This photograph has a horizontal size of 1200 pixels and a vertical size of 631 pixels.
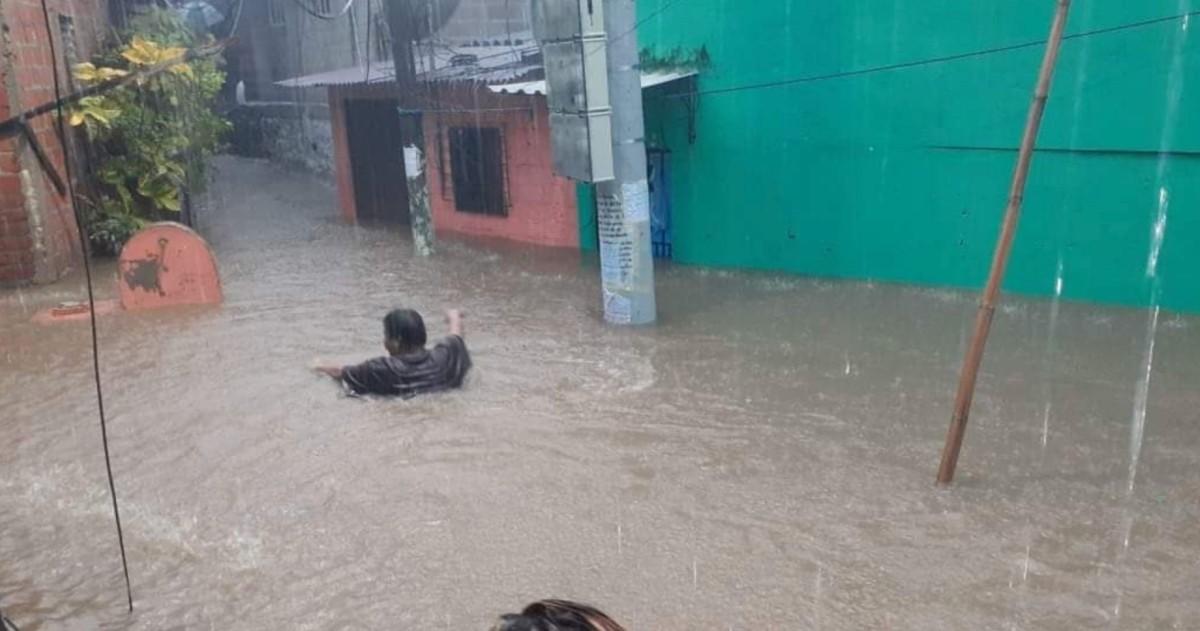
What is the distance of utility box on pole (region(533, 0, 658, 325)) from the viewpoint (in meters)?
8.47

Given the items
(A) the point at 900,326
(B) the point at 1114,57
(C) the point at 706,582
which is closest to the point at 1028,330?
(A) the point at 900,326

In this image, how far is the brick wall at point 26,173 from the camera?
34.3ft

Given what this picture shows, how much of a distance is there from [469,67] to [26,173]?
562 centimetres

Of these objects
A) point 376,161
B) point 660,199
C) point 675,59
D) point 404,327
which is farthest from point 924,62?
point 376,161

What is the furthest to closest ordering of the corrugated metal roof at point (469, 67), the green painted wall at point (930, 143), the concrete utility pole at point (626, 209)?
the corrugated metal roof at point (469, 67) → the concrete utility pole at point (626, 209) → the green painted wall at point (930, 143)

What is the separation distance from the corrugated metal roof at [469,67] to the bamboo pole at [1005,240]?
8.37m

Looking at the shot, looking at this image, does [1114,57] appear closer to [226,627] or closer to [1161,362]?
[1161,362]

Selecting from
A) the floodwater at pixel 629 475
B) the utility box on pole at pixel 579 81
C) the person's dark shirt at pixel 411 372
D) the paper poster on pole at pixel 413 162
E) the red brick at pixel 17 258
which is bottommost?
the floodwater at pixel 629 475

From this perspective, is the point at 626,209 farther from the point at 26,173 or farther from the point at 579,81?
the point at 26,173

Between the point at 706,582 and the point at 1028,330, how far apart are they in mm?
4887

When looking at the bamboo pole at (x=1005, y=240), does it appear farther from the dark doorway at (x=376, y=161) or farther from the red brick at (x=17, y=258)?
the dark doorway at (x=376, y=161)

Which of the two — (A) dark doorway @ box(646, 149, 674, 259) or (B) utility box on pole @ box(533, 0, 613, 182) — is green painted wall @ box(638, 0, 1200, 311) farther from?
(B) utility box on pole @ box(533, 0, 613, 182)

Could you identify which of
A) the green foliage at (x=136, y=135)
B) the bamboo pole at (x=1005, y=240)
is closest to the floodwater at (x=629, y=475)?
the bamboo pole at (x=1005, y=240)

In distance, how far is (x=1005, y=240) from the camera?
4887mm
